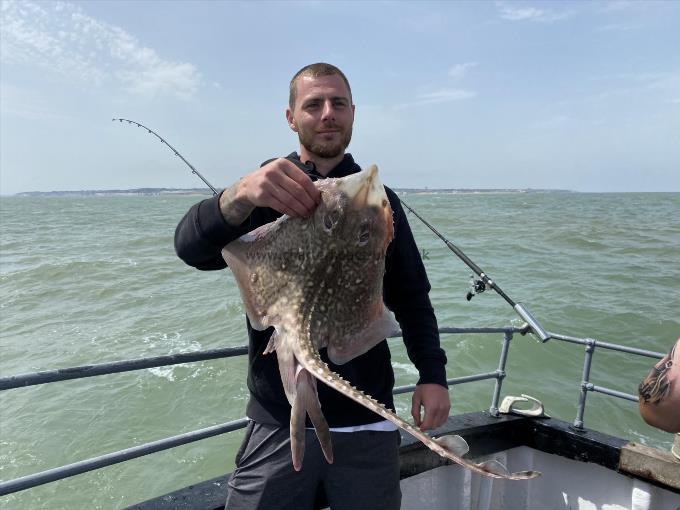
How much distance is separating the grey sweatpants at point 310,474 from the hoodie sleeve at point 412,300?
1.18ft

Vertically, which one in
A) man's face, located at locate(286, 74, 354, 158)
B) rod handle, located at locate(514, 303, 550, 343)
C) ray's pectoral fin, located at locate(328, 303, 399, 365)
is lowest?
rod handle, located at locate(514, 303, 550, 343)

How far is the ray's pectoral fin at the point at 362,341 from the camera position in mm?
1671

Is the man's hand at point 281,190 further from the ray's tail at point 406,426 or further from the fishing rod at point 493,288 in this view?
the fishing rod at point 493,288

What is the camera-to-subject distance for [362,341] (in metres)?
1.70

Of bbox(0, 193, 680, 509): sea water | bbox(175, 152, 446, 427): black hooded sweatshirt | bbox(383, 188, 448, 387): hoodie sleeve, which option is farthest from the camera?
bbox(0, 193, 680, 509): sea water

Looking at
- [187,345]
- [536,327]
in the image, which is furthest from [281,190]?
[187,345]

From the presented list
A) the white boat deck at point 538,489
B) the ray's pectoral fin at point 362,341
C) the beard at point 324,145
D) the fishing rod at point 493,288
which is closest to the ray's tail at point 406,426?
the ray's pectoral fin at point 362,341

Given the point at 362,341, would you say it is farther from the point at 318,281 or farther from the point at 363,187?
the point at 363,187

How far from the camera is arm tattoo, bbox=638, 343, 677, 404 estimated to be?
149 cm

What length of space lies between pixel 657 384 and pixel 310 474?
1251 millimetres

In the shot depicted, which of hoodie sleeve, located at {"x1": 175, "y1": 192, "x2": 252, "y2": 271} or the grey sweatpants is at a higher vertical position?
hoodie sleeve, located at {"x1": 175, "y1": 192, "x2": 252, "y2": 271}

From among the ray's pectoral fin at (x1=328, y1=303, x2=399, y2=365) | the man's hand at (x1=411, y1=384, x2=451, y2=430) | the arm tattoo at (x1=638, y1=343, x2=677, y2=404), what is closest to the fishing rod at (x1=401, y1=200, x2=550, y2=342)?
the man's hand at (x1=411, y1=384, x2=451, y2=430)

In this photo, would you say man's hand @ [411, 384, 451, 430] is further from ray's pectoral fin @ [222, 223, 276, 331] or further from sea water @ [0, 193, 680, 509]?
sea water @ [0, 193, 680, 509]

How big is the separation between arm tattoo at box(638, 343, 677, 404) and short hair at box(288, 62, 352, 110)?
150 cm
